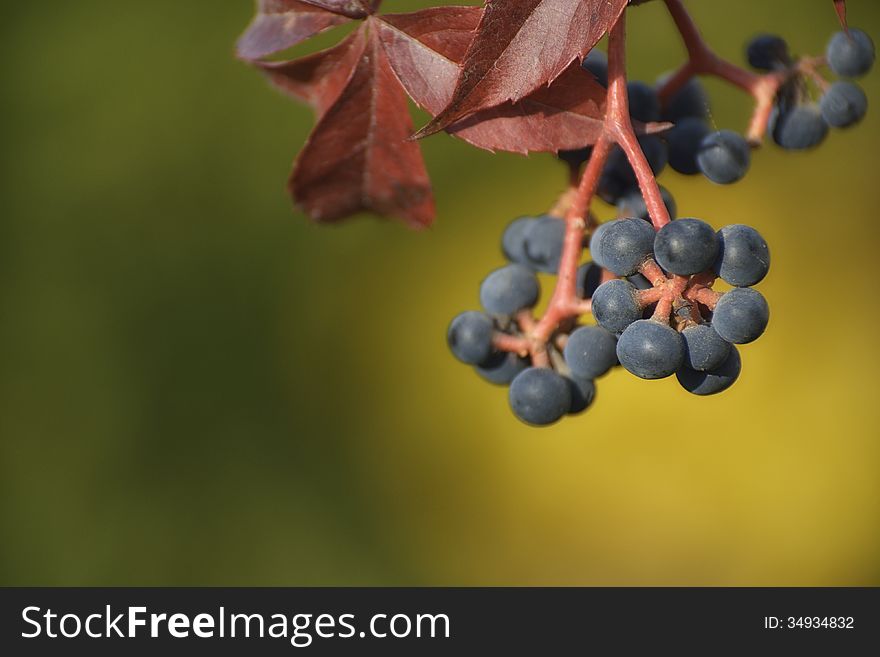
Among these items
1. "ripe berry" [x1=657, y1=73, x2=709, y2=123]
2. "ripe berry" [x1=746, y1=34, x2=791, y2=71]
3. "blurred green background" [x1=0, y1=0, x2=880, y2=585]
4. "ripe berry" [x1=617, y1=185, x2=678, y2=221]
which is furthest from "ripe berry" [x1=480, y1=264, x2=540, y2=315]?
"blurred green background" [x1=0, y1=0, x2=880, y2=585]

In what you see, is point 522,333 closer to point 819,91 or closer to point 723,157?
point 723,157

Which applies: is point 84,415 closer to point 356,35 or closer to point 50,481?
point 50,481

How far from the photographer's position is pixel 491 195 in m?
2.88

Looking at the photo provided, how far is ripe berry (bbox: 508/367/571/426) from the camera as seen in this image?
70 centimetres

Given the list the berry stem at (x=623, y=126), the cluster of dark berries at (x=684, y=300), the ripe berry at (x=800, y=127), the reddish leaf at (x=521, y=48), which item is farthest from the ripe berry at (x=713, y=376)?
the ripe berry at (x=800, y=127)

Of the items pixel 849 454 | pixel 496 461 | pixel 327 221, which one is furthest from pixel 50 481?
pixel 849 454

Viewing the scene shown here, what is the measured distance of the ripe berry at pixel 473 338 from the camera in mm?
757

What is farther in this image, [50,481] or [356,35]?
[50,481]

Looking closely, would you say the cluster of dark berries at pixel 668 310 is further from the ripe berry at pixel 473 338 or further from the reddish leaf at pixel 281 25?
the reddish leaf at pixel 281 25

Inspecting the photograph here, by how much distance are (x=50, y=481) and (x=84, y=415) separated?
0.69 feet

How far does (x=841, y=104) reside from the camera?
0.81 meters

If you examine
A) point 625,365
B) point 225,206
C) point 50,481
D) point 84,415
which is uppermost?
point 225,206

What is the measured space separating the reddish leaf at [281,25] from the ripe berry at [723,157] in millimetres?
325

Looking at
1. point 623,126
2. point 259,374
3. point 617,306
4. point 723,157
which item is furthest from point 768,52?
point 259,374
